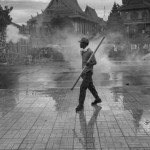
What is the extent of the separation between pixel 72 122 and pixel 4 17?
2461cm

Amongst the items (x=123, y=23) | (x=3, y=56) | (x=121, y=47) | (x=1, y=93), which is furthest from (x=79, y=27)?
(x=1, y=93)

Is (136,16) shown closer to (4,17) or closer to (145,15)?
(145,15)

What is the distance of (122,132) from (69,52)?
26.3 meters

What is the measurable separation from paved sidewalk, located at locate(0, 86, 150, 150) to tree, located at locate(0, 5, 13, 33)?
19974 millimetres

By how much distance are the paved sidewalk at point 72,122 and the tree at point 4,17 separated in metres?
20.0

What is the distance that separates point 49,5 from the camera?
172 feet

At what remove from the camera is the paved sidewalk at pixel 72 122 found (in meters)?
4.71

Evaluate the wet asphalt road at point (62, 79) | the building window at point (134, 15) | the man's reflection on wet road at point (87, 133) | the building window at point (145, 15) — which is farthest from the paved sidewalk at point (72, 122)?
the building window at point (134, 15)

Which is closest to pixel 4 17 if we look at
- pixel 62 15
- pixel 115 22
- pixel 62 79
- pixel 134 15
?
pixel 62 79

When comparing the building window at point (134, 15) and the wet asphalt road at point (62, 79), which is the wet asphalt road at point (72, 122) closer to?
the wet asphalt road at point (62, 79)

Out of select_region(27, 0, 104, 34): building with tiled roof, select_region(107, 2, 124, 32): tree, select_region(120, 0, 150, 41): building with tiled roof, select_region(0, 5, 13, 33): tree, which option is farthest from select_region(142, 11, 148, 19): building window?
select_region(0, 5, 13, 33): tree

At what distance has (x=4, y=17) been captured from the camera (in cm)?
2850

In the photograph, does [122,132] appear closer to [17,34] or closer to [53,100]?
[53,100]

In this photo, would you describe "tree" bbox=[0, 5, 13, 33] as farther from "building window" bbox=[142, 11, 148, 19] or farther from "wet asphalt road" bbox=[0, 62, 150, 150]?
"building window" bbox=[142, 11, 148, 19]
